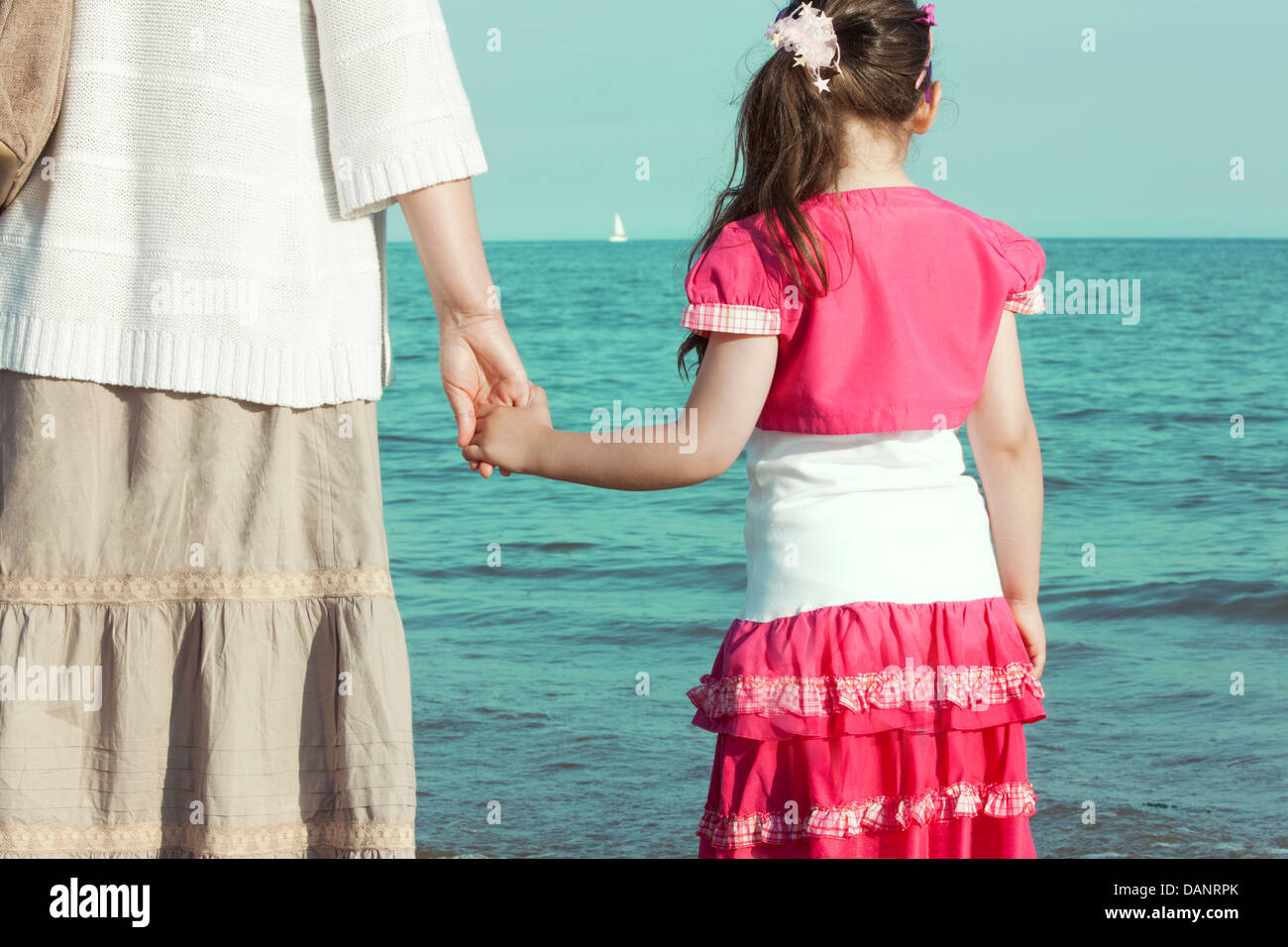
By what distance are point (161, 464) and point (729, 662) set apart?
34.0 inches

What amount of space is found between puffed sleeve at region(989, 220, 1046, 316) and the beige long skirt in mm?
1014

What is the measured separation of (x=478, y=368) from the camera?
210 centimetres

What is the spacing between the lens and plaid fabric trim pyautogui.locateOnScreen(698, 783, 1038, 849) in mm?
1908

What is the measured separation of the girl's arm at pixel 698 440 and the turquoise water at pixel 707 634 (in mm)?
541

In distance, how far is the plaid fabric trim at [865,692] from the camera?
1.91 meters

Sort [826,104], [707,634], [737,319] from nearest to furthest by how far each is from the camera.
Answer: [737,319] < [826,104] < [707,634]

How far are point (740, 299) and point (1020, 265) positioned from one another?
0.49 m

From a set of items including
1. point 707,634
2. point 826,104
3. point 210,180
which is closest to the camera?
point 210,180

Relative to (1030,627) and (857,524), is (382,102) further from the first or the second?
(1030,627)

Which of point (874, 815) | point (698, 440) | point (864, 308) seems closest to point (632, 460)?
point (698, 440)

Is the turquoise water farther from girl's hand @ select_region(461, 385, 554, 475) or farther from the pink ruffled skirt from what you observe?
the pink ruffled skirt

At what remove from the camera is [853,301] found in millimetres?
1896

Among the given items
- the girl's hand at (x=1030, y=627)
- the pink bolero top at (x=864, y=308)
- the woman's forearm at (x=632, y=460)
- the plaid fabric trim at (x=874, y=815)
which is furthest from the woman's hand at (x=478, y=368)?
the girl's hand at (x=1030, y=627)

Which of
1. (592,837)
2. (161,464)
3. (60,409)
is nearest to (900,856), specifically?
(161,464)
